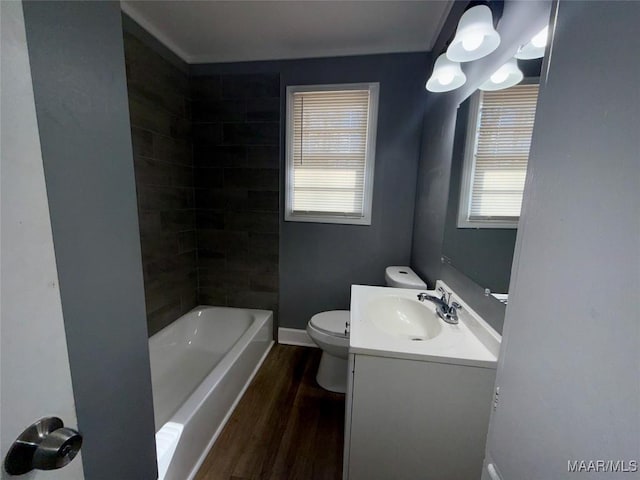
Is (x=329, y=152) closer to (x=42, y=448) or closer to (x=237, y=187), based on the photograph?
(x=237, y=187)

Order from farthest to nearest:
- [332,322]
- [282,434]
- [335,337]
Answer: [332,322] → [335,337] → [282,434]

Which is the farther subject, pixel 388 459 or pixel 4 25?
pixel 388 459

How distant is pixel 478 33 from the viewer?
1060mm

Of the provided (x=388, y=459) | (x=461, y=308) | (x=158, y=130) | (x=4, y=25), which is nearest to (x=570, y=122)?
(x=4, y=25)

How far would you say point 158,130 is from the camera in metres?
1.92

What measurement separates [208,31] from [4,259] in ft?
7.32

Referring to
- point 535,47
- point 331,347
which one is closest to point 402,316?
point 331,347

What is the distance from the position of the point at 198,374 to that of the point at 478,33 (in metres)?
2.64

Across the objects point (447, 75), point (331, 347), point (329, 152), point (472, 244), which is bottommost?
point (331, 347)

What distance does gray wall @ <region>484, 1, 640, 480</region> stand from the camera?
0.32 m

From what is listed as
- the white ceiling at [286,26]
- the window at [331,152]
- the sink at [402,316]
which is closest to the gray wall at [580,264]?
the sink at [402,316]

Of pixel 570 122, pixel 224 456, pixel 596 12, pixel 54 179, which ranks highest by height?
pixel 596 12

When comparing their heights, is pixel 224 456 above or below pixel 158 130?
below

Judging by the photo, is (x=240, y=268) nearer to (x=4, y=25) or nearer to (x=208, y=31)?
(x=208, y=31)
